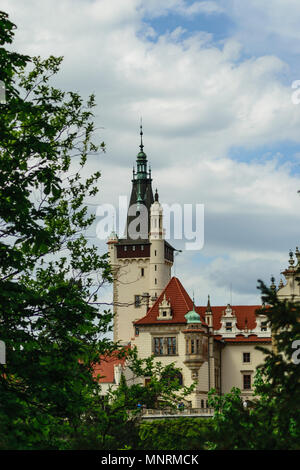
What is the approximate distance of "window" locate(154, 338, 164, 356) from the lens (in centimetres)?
8638

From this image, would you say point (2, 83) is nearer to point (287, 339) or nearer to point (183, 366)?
point (287, 339)

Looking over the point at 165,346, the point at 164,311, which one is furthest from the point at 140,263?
the point at 165,346

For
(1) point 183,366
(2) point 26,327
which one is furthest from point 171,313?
(2) point 26,327

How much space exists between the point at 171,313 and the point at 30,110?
2888 inches

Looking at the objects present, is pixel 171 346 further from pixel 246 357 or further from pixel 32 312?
pixel 32 312

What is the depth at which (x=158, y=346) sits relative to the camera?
284 ft

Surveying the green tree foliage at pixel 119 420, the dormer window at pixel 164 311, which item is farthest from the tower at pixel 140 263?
the green tree foliage at pixel 119 420

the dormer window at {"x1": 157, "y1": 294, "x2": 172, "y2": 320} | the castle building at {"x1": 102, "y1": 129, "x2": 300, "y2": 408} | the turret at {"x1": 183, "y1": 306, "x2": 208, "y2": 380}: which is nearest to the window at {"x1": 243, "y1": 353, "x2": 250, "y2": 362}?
the castle building at {"x1": 102, "y1": 129, "x2": 300, "y2": 408}

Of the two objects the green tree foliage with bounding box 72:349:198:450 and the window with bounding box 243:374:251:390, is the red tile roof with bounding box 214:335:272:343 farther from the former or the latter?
the green tree foliage with bounding box 72:349:198:450

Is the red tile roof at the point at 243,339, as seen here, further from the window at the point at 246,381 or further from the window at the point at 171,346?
the window at the point at 171,346

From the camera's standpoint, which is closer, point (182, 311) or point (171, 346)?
point (171, 346)

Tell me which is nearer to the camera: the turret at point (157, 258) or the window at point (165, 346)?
the window at point (165, 346)

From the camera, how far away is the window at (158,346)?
86375 millimetres
